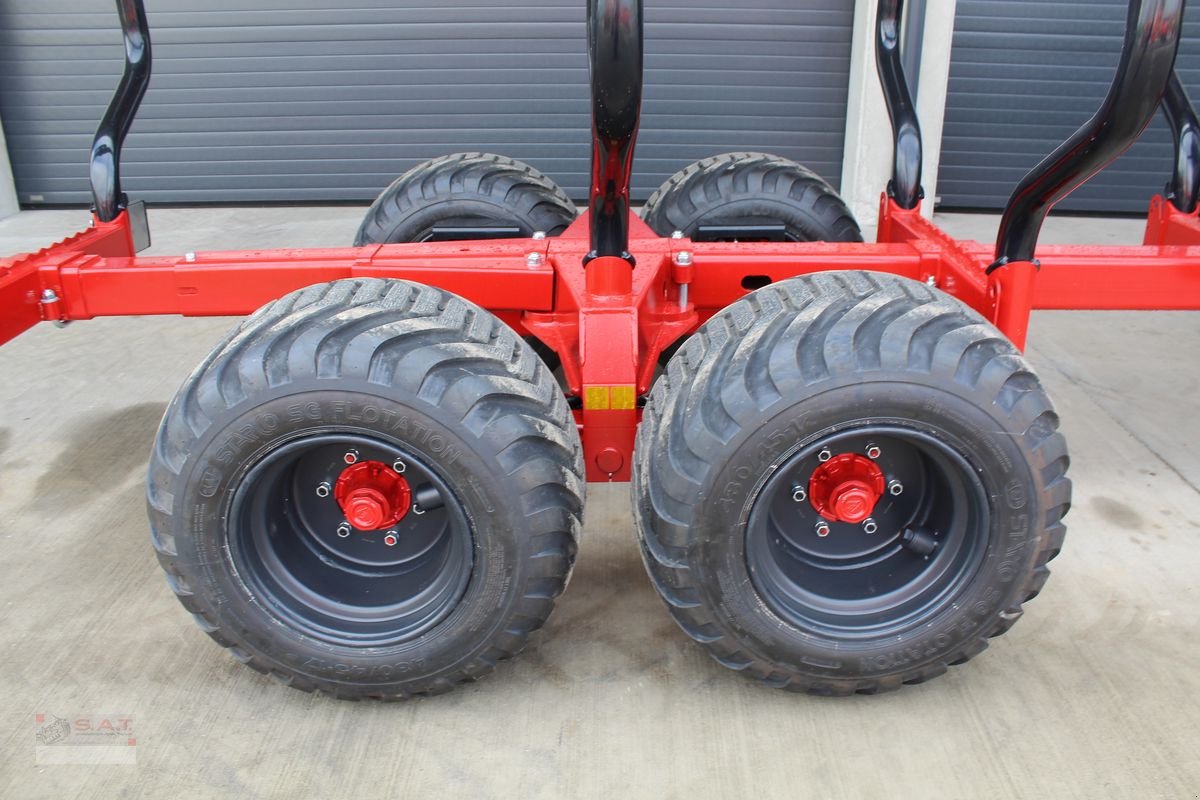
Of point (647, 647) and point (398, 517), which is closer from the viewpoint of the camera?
point (398, 517)

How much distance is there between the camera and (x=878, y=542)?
99.7 inches

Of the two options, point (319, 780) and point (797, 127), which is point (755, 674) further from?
point (797, 127)

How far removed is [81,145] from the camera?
320 inches

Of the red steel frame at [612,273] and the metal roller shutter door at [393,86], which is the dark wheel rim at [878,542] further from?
the metal roller shutter door at [393,86]

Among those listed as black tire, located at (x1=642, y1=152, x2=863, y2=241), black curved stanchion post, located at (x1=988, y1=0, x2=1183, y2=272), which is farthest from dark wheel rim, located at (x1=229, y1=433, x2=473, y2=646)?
black tire, located at (x1=642, y1=152, x2=863, y2=241)

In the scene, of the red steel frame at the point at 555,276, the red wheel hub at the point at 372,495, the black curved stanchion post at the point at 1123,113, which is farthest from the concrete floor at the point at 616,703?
the black curved stanchion post at the point at 1123,113

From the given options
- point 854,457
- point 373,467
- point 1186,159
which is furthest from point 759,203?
point 373,467

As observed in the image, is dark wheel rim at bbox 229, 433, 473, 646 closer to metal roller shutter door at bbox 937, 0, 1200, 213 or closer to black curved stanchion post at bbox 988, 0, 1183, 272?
black curved stanchion post at bbox 988, 0, 1183, 272

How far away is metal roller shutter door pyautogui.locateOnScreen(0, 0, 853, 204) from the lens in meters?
7.63

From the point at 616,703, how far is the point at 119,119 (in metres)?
2.90

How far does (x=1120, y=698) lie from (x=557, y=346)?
1828 mm

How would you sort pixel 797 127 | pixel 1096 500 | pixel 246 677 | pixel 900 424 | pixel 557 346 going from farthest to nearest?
pixel 797 127 → pixel 1096 500 → pixel 557 346 → pixel 246 677 → pixel 900 424

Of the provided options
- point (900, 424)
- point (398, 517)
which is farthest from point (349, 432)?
point (900, 424)

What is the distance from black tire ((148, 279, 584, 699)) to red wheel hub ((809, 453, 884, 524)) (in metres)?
0.60
